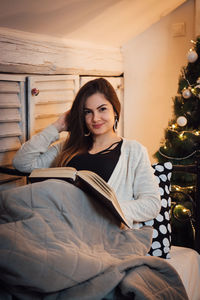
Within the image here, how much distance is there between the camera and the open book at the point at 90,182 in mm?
1335

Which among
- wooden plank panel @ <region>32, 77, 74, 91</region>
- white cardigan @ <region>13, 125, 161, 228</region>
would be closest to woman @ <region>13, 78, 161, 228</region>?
white cardigan @ <region>13, 125, 161, 228</region>

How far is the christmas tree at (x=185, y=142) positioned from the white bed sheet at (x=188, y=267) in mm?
465

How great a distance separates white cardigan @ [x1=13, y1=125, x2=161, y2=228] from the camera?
156 centimetres

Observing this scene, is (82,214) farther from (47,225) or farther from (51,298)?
(51,298)

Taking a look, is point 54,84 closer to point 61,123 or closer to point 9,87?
point 9,87

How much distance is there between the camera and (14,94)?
218 cm

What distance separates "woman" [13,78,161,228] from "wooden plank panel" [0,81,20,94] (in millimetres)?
329

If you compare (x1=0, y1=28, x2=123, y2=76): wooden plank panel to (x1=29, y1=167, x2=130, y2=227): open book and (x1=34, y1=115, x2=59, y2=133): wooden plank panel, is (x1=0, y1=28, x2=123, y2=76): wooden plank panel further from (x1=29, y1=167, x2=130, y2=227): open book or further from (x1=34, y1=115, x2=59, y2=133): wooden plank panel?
(x1=29, y1=167, x2=130, y2=227): open book

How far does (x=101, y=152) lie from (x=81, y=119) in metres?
0.20

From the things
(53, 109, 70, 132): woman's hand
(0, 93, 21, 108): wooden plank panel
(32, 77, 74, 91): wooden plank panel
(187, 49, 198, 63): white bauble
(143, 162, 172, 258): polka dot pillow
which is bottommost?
(143, 162, 172, 258): polka dot pillow

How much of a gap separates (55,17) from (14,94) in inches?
19.3

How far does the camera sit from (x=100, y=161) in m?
1.82

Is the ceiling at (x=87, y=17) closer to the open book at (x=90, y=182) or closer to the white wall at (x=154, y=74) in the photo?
the white wall at (x=154, y=74)

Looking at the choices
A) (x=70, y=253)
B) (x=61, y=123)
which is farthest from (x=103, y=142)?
(x=70, y=253)
